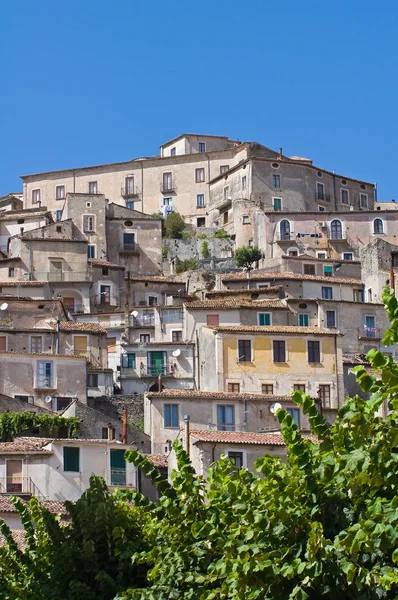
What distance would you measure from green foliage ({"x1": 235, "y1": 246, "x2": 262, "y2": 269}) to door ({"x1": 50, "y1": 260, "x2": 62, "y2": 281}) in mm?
13110

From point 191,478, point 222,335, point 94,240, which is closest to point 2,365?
point 222,335

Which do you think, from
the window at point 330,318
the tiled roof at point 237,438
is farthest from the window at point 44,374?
the window at point 330,318

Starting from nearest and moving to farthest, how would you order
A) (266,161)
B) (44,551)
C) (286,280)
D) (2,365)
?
(44,551) → (2,365) → (286,280) → (266,161)

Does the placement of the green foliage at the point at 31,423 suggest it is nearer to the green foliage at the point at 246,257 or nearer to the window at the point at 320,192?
the green foliage at the point at 246,257

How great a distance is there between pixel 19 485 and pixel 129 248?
4339 centimetres

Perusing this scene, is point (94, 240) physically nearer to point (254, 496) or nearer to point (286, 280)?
point (286, 280)

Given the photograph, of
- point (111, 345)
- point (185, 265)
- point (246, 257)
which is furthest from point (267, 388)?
point (185, 265)

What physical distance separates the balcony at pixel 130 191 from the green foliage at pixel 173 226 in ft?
17.7

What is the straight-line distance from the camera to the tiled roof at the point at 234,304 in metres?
59.5

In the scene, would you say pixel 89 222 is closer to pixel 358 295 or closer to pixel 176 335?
pixel 176 335

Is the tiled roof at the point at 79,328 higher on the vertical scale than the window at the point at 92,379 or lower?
higher

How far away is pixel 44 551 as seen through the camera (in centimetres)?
1839

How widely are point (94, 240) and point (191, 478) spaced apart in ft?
216

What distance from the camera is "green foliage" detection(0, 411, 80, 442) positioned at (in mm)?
47031
